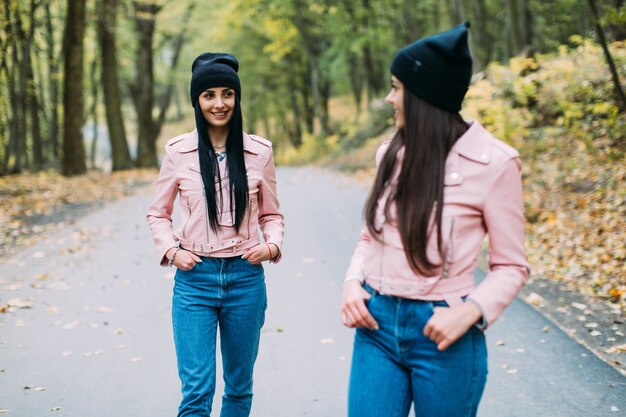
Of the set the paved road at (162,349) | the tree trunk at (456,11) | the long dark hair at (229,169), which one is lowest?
the paved road at (162,349)

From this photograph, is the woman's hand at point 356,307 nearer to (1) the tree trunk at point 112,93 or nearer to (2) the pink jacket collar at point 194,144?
(2) the pink jacket collar at point 194,144

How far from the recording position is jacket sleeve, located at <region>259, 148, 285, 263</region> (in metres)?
3.56

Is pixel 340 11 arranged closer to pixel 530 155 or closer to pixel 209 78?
pixel 530 155

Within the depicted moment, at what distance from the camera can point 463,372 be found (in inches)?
92.4

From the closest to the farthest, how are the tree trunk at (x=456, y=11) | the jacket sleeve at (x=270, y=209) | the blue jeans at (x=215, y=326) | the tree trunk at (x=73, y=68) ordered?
1. the blue jeans at (x=215, y=326)
2. the jacket sleeve at (x=270, y=209)
3. the tree trunk at (x=456, y=11)
4. the tree trunk at (x=73, y=68)

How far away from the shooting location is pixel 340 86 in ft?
165

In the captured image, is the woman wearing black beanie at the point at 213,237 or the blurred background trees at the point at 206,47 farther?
→ the blurred background trees at the point at 206,47

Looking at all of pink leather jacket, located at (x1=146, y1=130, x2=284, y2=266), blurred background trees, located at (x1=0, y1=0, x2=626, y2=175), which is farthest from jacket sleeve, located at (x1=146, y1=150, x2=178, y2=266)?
blurred background trees, located at (x1=0, y1=0, x2=626, y2=175)

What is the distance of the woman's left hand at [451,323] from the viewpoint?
225 cm

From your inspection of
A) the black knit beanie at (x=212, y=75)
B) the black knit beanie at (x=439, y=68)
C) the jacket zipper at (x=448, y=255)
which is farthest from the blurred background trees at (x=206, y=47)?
the jacket zipper at (x=448, y=255)

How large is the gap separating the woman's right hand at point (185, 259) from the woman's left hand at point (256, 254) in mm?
246

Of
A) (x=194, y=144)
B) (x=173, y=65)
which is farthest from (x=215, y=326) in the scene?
(x=173, y=65)

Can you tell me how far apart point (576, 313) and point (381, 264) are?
16.8 ft

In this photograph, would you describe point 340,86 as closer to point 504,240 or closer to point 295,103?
point 295,103
